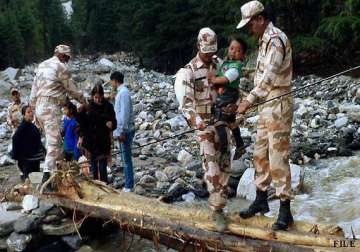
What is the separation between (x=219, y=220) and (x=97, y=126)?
3619 mm

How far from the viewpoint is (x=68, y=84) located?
830 centimetres

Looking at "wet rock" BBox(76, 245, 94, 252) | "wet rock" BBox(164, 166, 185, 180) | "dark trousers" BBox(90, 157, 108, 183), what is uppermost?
"dark trousers" BBox(90, 157, 108, 183)

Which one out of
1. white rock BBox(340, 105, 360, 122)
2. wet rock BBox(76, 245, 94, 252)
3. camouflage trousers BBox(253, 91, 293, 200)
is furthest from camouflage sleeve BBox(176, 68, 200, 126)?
white rock BBox(340, 105, 360, 122)

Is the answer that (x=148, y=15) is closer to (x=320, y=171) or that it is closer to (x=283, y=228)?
(x=320, y=171)

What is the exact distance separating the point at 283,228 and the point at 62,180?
3.67m

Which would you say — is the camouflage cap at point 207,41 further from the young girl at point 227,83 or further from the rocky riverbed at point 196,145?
the rocky riverbed at point 196,145

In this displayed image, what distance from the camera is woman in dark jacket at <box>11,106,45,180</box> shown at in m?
9.41

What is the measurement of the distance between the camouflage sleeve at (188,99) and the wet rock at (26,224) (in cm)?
323

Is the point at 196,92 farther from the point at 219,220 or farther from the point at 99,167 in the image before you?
the point at 99,167

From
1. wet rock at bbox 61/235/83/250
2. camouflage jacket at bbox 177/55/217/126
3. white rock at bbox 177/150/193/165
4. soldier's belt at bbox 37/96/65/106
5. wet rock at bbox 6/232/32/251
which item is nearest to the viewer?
camouflage jacket at bbox 177/55/217/126

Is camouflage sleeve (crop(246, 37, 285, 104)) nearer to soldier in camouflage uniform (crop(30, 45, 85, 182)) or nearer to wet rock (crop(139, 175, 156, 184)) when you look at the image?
soldier in camouflage uniform (crop(30, 45, 85, 182))

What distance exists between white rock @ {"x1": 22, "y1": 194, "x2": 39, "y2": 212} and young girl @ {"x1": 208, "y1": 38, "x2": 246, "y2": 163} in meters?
3.41

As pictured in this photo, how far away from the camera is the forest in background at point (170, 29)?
2750cm

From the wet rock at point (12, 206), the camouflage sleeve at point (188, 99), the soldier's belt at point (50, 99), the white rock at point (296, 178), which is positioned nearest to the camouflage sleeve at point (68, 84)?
the soldier's belt at point (50, 99)
